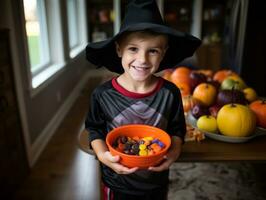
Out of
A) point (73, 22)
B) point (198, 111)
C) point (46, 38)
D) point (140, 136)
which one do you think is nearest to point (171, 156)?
point (140, 136)

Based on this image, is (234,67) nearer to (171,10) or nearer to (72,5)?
(171,10)

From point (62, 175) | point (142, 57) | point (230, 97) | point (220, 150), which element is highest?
point (142, 57)

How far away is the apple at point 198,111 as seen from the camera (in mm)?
1216

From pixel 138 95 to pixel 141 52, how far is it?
0.48 feet

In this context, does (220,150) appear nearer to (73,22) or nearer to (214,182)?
(214,182)

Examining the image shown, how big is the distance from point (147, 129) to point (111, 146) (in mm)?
130

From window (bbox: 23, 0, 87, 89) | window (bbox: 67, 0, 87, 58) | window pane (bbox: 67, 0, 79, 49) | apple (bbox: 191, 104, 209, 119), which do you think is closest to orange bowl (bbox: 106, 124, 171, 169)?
apple (bbox: 191, 104, 209, 119)

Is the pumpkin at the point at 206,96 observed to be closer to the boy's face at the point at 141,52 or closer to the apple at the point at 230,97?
the apple at the point at 230,97

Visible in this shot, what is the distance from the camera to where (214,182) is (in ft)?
6.21

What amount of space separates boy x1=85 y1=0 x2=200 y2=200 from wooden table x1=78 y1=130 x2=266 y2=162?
0.11 metres

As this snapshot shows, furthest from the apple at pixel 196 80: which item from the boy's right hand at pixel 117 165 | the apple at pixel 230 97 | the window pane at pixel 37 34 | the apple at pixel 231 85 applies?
the window pane at pixel 37 34

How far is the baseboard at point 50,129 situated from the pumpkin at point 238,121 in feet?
5.45

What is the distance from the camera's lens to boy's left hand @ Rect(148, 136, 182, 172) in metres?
0.76

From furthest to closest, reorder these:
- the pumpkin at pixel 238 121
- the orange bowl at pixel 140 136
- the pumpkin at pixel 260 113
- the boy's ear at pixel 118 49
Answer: the pumpkin at pixel 260 113 < the pumpkin at pixel 238 121 < the boy's ear at pixel 118 49 < the orange bowl at pixel 140 136
